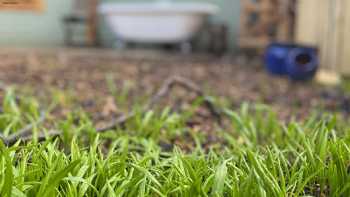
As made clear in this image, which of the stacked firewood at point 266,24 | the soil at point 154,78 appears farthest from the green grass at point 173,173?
the stacked firewood at point 266,24

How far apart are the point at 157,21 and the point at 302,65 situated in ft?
10.6

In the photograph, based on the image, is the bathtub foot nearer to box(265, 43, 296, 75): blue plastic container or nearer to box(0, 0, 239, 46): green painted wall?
box(0, 0, 239, 46): green painted wall

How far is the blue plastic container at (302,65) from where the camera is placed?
15.2 feet

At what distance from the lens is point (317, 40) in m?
5.31

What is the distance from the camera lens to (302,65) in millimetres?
4648

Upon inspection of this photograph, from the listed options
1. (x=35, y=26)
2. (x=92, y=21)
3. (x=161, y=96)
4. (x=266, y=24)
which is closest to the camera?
(x=161, y=96)

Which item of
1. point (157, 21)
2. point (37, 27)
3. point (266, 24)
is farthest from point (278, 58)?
point (37, 27)

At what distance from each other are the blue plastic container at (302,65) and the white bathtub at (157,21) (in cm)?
258

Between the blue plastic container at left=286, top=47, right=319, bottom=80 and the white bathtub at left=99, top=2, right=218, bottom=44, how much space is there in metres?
2.58

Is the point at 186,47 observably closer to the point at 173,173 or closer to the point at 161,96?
the point at 161,96

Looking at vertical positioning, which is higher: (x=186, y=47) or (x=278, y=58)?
(x=278, y=58)

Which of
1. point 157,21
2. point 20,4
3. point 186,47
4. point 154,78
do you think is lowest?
point 186,47

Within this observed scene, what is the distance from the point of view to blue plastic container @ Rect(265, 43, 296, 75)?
498 cm

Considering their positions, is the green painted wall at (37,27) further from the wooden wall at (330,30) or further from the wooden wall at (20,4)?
the wooden wall at (20,4)
